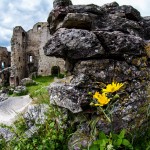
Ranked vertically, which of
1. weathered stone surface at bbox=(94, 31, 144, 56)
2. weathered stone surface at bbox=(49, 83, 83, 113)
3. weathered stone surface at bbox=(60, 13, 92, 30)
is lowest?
weathered stone surface at bbox=(49, 83, 83, 113)

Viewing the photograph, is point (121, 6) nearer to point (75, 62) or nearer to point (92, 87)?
point (75, 62)

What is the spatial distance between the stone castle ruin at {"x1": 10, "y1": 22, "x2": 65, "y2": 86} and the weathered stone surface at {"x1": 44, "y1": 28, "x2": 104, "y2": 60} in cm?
3763

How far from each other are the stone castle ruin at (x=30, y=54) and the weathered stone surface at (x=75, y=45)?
3763 cm

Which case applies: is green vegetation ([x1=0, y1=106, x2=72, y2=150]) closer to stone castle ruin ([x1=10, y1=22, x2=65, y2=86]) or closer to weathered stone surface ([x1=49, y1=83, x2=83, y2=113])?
weathered stone surface ([x1=49, y1=83, x2=83, y2=113])

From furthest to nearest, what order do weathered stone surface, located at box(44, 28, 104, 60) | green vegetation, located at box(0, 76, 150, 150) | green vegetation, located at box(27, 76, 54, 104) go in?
green vegetation, located at box(27, 76, 54, 104), weathered stone surface, located at box(44, 28, 104, 60), green vegetation, located at box(0, 76, 150, 150)

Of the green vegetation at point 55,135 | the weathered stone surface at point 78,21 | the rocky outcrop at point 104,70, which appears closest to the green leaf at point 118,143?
the green vegetation at point 55,135

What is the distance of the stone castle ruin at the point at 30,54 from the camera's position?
46.3 meters

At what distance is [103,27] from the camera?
6473mm

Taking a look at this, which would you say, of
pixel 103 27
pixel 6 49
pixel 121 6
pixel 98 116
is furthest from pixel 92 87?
pixel 6 49

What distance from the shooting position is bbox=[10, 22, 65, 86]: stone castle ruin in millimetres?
46281

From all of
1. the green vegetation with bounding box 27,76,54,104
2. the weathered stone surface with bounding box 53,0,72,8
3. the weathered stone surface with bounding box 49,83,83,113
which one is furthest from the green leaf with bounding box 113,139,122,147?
the weathered stone surface with bounding box 53,0,72,8

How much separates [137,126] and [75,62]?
1691 mm

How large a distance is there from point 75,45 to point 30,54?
147 feet

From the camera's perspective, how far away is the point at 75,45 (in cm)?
569
